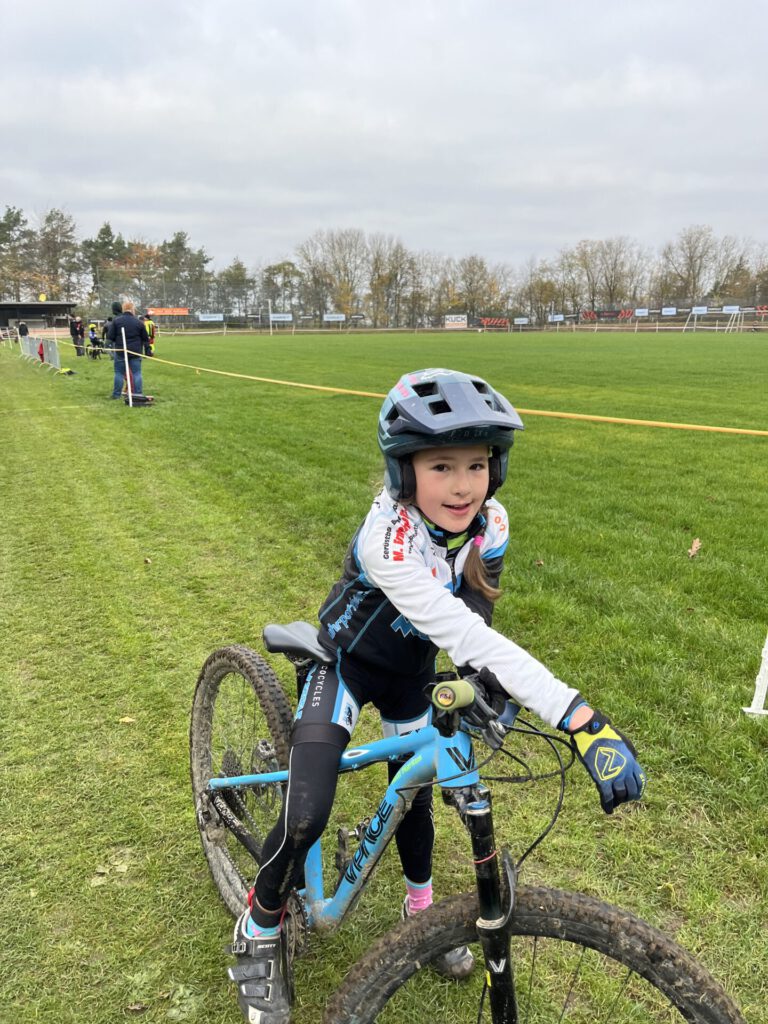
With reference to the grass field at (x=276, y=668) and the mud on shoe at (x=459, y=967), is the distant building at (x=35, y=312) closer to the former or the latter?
the grass field at (x=276, y=668)

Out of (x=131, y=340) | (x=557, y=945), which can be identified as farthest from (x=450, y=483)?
(x=131, y=340)

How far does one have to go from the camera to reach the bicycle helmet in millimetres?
1857

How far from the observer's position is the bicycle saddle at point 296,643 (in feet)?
7.30

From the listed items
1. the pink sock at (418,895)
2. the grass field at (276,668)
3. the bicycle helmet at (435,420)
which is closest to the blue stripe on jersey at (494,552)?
the bicycle helmet at (435,420)

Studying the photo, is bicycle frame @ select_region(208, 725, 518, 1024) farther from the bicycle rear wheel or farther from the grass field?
the grass field

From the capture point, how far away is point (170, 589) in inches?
221

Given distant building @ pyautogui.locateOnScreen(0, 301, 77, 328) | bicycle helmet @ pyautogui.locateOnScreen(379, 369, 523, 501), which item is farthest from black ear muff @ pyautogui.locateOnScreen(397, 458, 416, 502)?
→ distant building @ pyautogui.locateOnScreen(0, 301, 77, 328)

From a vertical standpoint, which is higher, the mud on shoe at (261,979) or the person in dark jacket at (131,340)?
the person in dark jacket at (131,340)

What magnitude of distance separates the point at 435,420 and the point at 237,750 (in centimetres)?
193

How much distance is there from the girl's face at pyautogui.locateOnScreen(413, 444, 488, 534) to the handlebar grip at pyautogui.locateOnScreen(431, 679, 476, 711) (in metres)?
0.64

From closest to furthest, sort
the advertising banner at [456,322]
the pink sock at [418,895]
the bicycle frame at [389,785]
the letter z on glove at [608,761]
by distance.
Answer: the letter z on glove at [608,761] → the bicycle frame at [389,785] → the pink sock at [418,895] → the advertising banner at [456,322]

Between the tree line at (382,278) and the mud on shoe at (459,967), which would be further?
the tree line at (382,278)

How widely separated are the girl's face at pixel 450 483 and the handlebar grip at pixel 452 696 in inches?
25.2

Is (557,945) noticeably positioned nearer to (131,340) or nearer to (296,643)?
(296,643)
